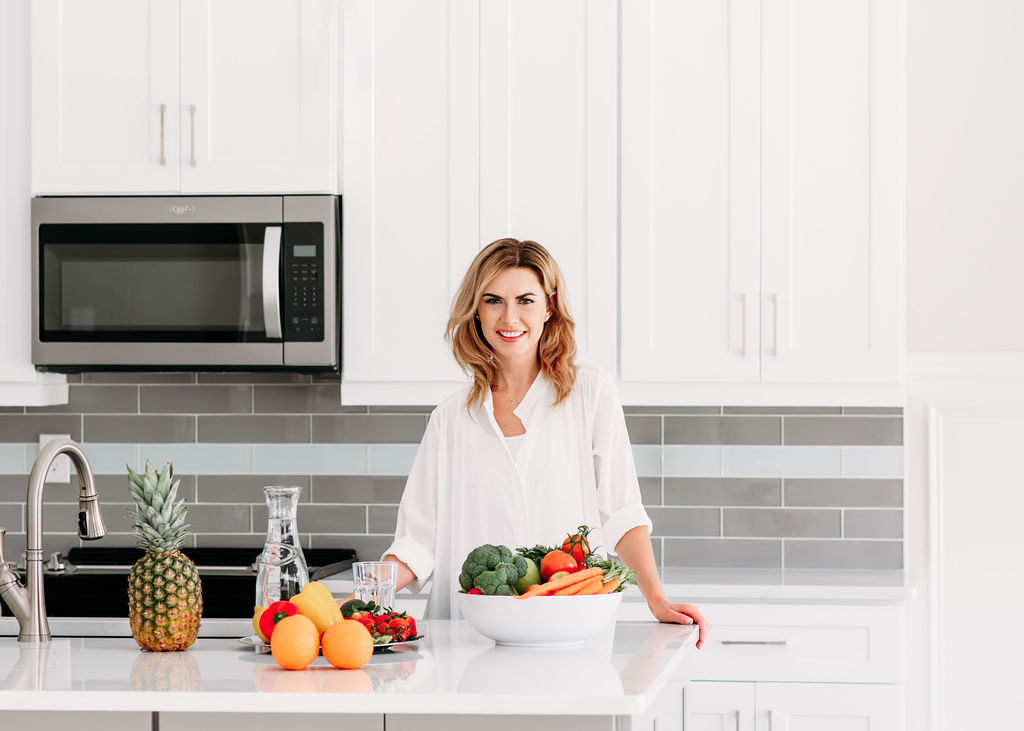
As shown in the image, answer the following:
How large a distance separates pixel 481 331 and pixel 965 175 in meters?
1.78

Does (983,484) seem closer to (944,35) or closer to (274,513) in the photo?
(944,35)

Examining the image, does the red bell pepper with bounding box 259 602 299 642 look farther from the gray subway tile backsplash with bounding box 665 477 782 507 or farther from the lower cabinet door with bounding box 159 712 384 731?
the gray subway tile backsplash with bounding box 665 477 782 507

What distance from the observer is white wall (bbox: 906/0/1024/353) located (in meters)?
3.21

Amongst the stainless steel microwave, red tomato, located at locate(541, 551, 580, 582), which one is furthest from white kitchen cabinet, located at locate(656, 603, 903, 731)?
the stainless steel microwave

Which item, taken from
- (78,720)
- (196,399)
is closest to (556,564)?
(78,720)

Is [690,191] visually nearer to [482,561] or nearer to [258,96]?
[258,96]

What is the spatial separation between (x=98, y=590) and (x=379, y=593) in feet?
4.50

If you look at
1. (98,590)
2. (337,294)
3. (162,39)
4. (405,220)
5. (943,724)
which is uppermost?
(162,39)

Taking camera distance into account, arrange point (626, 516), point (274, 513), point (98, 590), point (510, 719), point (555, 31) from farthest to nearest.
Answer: point (555, 31) → point (98, 590) → point (626, 516) → point (274, 513) → point (510, 719)

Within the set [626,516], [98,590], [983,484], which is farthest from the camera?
[983,484]

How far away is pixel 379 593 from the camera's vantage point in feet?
5.66

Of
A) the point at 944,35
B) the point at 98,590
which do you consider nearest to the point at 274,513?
the point at 98,590

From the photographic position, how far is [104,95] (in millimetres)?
3002

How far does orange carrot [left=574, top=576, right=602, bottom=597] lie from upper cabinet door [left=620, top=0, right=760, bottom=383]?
4.45 ft
